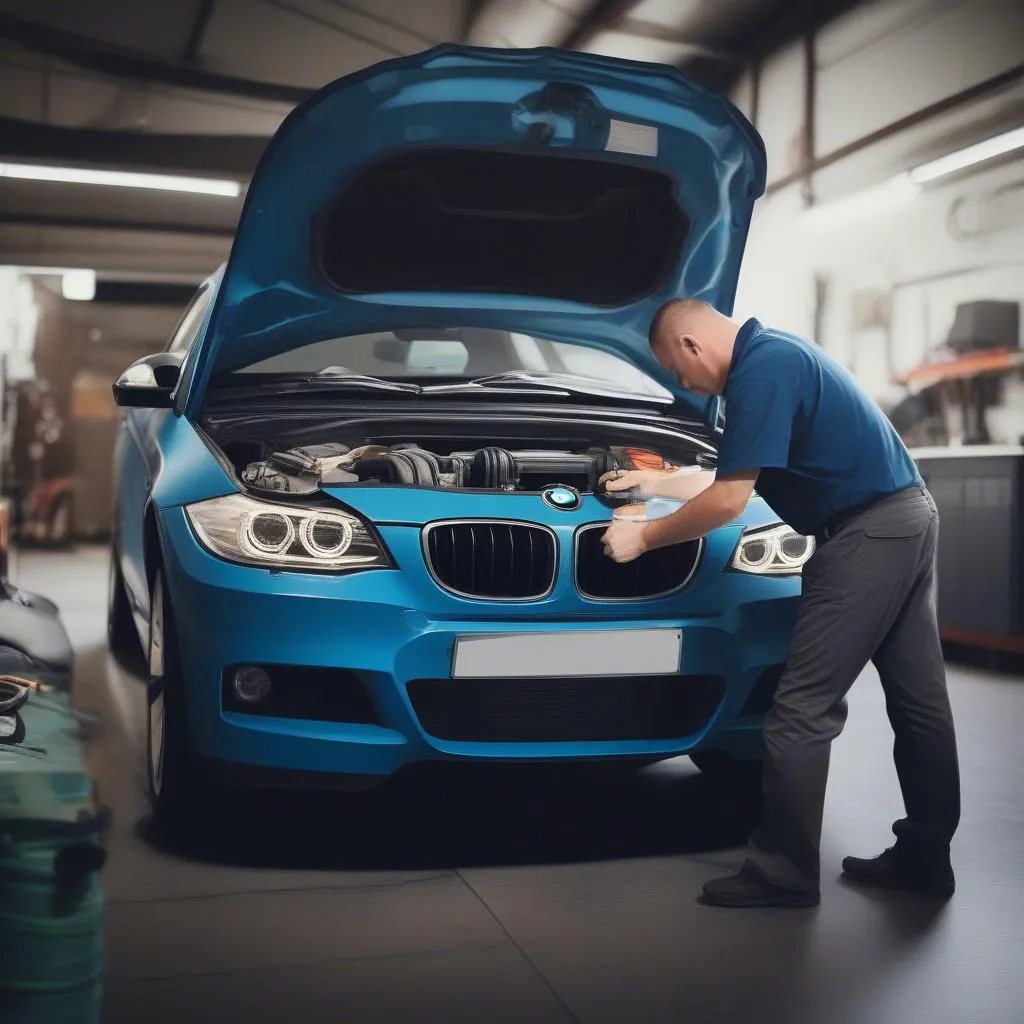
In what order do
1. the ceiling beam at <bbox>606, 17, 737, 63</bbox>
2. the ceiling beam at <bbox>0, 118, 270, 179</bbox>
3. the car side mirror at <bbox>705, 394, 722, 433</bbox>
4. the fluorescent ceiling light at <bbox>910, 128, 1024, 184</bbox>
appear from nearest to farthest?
1. the car side mirror at <bbox>705, 394, 722, 433</bbox>
2. the fluorescent ceiling light at <bbox>910, 128, 1024, 184</bbox>
3. the ceiling beam at <bbox>606, 17, 737, 63</bbox>
4. the ceiling beam at <bbox>0, 118, 270, 179</bbox>

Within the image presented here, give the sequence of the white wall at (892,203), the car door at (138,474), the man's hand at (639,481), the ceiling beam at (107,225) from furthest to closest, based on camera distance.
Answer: the ceiling beam at (107,225) < the white wall at (892,203) < the car door at (138,474) < the man's hand at (639,481)

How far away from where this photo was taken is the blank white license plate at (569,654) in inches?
104

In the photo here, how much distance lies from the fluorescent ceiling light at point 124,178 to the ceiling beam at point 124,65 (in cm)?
103

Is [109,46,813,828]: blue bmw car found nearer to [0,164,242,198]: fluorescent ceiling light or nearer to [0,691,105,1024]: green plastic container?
[0,691,105,1024]: green plastic container

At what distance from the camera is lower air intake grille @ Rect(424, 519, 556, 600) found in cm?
→ 272

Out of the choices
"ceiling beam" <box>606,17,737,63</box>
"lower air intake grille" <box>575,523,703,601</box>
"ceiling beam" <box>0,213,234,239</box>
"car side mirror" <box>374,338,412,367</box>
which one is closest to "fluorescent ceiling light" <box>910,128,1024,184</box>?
"ceiling beam" <box>606,17,737,63</box>

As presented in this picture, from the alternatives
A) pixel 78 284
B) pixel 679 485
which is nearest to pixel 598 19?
pixel 679 485

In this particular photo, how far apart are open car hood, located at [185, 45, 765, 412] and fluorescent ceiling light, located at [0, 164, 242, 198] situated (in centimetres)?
822

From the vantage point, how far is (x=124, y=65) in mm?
9922

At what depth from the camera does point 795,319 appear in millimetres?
10492

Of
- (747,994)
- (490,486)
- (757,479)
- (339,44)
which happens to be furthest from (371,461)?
(339,44)

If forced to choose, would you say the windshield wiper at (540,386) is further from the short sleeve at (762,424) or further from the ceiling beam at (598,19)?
the ceiling beam at (598,19)

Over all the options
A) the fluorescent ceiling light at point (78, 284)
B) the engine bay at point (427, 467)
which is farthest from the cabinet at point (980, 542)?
the fluorescent ceiling light at point (78, 284)

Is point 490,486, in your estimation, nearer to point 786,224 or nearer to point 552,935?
point 552,935
